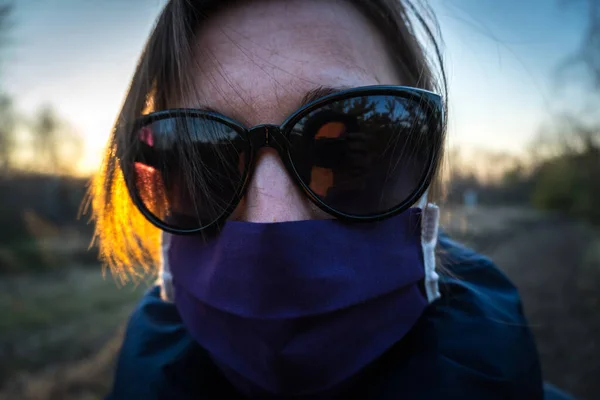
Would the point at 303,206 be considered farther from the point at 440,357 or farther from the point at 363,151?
the point at 440,357

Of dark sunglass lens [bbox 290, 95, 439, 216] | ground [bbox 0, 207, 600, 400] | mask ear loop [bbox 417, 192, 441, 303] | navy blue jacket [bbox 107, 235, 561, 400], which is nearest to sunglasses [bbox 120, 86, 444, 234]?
dark sunglass lens [bbox 290, 95, 439, 216]

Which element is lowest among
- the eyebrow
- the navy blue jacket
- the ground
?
the ground

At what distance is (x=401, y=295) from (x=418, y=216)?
21cm

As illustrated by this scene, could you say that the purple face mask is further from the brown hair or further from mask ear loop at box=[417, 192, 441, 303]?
the brown hair

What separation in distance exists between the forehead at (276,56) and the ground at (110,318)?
0.75 meters

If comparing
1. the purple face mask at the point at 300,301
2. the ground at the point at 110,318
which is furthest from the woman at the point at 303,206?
the ground at the point at 110,318

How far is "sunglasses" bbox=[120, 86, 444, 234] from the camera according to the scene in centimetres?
74

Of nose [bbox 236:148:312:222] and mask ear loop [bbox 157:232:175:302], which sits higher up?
nose [bbox 236:148:312:222]

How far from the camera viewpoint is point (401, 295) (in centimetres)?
79

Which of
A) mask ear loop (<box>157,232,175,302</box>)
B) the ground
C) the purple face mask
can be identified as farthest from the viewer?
the ground

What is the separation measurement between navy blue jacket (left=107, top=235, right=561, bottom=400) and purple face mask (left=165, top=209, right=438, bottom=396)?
0.12 metres

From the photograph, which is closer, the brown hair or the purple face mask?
the purple face mask

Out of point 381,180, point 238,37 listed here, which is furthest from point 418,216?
point 238,37

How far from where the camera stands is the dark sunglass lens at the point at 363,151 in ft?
2.42
